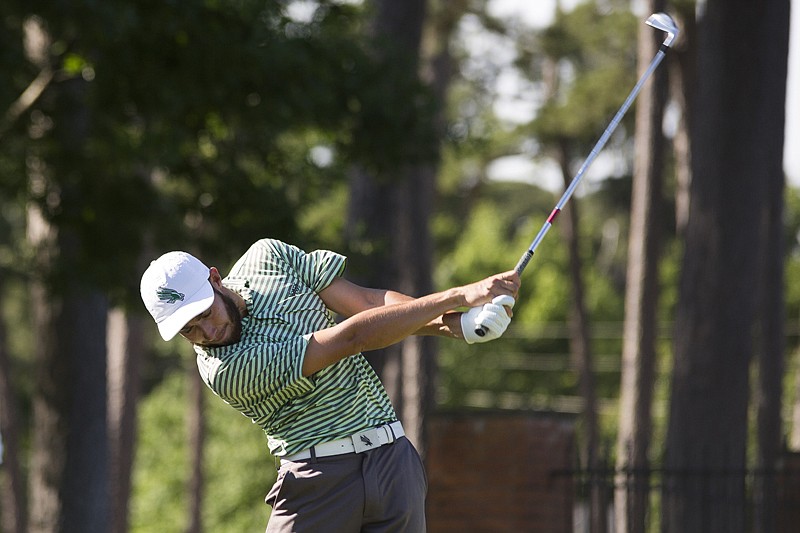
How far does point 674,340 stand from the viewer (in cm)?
970

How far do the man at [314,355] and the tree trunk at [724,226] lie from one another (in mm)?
5082

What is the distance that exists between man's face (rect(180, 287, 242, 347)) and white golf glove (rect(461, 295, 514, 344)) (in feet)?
2.31

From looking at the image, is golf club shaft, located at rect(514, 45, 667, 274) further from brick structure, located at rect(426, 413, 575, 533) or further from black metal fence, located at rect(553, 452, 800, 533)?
brick structure, located at rect(426, 413, 575, 533)

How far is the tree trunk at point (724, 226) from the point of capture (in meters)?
9.30

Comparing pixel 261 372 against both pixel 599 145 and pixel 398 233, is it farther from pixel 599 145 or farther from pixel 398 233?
pixel 398 233

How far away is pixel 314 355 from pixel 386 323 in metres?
0.24

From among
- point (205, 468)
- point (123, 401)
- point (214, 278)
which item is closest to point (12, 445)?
point (205, 468)

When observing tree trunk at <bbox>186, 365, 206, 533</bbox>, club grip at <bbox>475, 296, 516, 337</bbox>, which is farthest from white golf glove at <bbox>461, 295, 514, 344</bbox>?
tree trunk at <bbox>186, 365, 206, 533</bbox>

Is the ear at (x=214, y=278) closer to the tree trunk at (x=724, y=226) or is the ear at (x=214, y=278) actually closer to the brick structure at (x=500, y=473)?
the brick structure at (x=500, y=473)

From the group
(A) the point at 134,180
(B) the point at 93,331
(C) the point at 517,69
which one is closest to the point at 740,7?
(A) the point at 134,180

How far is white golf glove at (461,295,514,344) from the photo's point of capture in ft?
13.6

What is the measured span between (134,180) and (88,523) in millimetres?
2935

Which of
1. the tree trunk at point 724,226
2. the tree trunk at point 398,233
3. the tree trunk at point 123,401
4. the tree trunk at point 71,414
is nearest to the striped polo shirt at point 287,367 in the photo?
the tree trunk at point 398,233

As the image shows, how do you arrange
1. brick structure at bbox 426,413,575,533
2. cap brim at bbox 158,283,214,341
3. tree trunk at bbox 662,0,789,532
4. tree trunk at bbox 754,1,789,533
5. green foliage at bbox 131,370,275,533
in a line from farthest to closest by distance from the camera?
green foliage at bbox 131,370,275,533 < tree trunk at bbox 662,0,789,532 < tree trunk at bbox 754,1,789,533 < brick structure at bbox 426,413,575,533 < cap brim at bbox 158,283,214,341
